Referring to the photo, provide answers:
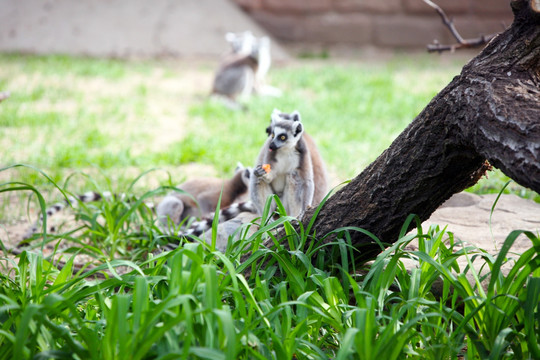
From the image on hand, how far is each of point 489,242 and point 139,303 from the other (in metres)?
2.14

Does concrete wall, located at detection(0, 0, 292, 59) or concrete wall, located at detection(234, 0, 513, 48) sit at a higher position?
concrete wall, located at detection(234, 0, 513, 48)

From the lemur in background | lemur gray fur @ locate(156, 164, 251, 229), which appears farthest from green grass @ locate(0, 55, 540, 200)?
lemur gray fur @ locate(156, 164, 251, 229)

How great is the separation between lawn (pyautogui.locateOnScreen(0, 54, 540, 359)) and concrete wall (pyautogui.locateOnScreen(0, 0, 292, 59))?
225 centimetres

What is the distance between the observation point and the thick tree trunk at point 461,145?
2.23 meters

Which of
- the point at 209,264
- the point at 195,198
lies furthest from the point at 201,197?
the point at 209,264

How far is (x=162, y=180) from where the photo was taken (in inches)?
212

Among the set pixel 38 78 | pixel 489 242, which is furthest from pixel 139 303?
pixel 38 78

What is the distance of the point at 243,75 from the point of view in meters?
9.27

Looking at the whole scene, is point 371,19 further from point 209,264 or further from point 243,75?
point 209,264

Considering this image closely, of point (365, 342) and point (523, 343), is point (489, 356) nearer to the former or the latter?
point (523, 343)

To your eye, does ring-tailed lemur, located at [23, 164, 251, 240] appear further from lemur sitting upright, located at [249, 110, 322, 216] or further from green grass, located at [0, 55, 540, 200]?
green grass, located at [0, 55, 540, 200]

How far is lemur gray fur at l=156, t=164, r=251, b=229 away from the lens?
4414 mm

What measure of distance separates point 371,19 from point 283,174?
31.4ft

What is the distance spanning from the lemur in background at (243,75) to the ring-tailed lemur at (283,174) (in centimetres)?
462
